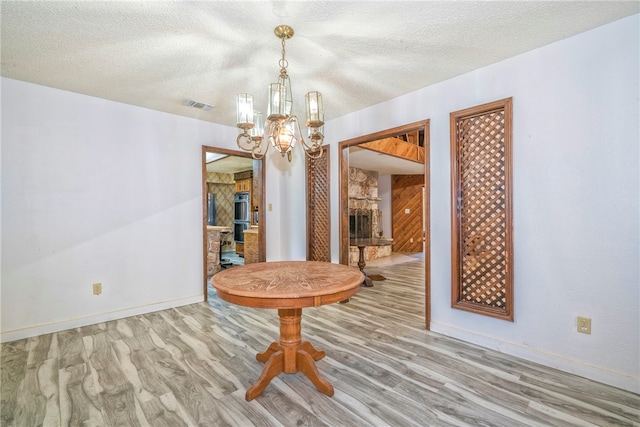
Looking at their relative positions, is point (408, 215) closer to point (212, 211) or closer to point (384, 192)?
point (384, 192)

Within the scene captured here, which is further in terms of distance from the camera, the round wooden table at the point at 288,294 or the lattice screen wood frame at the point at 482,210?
the lattice screen wood frame at the point at 482,210

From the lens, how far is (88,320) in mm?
2871

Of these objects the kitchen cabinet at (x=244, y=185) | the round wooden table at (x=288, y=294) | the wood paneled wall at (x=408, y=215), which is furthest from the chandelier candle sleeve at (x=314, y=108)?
the wood paneled wall at (x=408, y=215)

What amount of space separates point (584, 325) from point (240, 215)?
712 cm

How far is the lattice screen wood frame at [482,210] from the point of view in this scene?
2258mm

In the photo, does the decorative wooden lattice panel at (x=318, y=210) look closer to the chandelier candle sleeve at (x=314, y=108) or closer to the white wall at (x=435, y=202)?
the white wall at (x=435, y=202)

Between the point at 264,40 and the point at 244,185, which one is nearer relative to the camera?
the point at 264,40

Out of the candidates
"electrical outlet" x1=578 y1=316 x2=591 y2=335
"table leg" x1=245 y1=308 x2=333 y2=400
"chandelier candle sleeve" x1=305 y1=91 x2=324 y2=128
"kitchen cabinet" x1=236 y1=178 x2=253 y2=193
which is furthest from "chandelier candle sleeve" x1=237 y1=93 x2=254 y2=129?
"kitchen cabinet" x1=236 y1=178 x2=253 y2=193

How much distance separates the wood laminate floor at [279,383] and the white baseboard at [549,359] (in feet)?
0.17

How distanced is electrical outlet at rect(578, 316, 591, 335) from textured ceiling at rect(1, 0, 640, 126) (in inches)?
77.0

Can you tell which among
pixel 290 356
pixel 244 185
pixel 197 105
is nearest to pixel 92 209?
pixel 197 105

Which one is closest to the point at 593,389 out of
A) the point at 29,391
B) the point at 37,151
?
the point at 29,391

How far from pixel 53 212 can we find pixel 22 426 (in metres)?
1.95

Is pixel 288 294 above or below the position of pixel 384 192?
below
